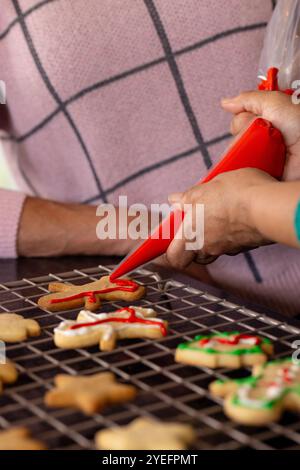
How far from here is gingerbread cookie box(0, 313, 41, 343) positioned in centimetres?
→ 83

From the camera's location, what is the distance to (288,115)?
1021 mm

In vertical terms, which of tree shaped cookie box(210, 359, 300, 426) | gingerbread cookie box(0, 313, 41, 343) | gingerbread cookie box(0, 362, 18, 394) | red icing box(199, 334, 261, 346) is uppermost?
gingerbread cookie box(0, 313, 41, 343)

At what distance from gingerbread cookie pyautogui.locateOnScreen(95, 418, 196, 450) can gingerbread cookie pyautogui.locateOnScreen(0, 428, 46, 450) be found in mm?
45

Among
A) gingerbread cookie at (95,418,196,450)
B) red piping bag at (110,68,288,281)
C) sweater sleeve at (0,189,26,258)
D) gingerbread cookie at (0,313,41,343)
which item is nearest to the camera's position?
gingerbread cookie at (95,418,196,450)

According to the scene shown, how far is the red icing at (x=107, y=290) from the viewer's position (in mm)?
928

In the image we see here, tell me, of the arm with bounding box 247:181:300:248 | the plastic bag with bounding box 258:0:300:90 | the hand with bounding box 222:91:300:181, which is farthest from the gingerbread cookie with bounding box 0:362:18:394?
the plastic bag with bounding box 258:0:300:90

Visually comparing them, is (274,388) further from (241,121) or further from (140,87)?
(140,87)

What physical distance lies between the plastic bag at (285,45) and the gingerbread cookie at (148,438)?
0.63 m

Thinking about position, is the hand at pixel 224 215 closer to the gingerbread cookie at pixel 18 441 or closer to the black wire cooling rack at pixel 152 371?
the black wire cooling rack at pixel 152 371

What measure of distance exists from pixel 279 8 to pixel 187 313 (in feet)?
1.60

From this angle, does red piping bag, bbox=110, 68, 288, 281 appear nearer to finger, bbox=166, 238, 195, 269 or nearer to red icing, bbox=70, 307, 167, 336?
finger, bbox=166, 238, 195, 269

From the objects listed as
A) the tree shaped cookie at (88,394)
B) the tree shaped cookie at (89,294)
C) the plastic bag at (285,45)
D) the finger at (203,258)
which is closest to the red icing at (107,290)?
the tree shaped cookie at (89,294)

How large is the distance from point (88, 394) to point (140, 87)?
2.33ft

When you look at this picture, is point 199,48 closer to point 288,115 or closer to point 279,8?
point 279,8
